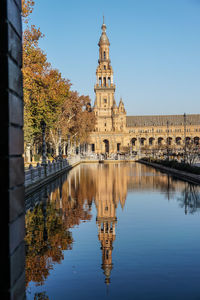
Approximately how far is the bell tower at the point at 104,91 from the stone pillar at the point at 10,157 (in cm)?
14221

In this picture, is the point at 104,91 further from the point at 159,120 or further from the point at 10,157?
the point at 10,157

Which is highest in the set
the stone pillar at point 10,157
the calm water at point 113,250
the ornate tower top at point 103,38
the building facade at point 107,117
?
the ornate tower top at point 103,38

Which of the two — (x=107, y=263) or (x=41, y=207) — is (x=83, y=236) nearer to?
(x=107, y=263)

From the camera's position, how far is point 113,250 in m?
8.67

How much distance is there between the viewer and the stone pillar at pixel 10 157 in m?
3.20

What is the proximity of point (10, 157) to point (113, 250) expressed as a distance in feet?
19.7

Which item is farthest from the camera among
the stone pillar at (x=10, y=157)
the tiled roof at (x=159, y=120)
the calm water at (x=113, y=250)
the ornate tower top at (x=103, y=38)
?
the tiled roof at (x=159, y=120)

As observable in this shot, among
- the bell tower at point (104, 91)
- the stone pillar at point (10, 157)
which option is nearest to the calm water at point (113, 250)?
the stone pillar at point (10, 157)

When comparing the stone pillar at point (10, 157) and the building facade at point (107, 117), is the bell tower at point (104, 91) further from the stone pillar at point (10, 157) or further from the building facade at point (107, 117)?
the stone pillar at point (10, 157)

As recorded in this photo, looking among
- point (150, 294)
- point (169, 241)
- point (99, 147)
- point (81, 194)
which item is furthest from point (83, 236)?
point (99, 147)

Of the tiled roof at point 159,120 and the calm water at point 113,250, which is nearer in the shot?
the calm water at point 113,250

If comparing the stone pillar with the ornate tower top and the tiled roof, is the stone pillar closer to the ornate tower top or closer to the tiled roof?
the ornate tower top

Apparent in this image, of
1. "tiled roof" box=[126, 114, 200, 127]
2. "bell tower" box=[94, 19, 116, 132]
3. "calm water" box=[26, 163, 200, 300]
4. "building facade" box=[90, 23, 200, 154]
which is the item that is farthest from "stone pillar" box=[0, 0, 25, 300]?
"tiled roof" box=[126, 114, 200, 127]

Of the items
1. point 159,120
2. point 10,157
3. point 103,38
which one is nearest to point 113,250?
point 10,157
